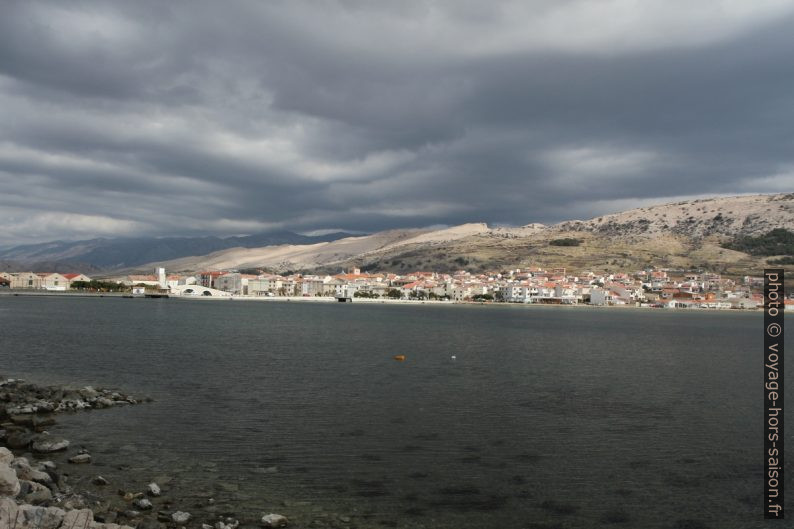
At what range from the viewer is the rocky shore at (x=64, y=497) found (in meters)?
9.20

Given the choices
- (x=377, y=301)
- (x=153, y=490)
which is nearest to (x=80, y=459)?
(x=153, y=490)

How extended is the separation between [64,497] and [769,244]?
21923cm

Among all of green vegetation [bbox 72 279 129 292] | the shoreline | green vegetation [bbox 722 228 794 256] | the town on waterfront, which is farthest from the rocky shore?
green vegetation [bbox 722 228 794 256]

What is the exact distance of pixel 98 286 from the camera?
17500cm

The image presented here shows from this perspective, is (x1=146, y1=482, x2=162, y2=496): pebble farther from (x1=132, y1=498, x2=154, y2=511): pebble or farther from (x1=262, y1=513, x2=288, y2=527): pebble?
(x1=262, y1=513, x2=288, y2=527): pebble

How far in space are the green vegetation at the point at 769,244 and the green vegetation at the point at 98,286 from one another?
19814 centimetres

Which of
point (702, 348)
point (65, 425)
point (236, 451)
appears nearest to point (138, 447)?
point (236, 451)

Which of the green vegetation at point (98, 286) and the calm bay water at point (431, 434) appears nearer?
the calm bay water at point (431, 434)

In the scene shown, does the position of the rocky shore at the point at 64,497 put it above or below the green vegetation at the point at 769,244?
below

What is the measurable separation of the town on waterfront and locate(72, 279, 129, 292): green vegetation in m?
0.26

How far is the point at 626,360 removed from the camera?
39.3 metres

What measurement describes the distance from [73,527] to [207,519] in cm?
277

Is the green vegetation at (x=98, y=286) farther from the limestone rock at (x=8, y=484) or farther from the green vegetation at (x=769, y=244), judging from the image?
the green vegetation at (x=769, y=244)

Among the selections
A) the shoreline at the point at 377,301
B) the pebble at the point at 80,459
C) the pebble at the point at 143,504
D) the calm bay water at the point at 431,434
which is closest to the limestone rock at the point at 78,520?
the pebble at the point at 143,504
